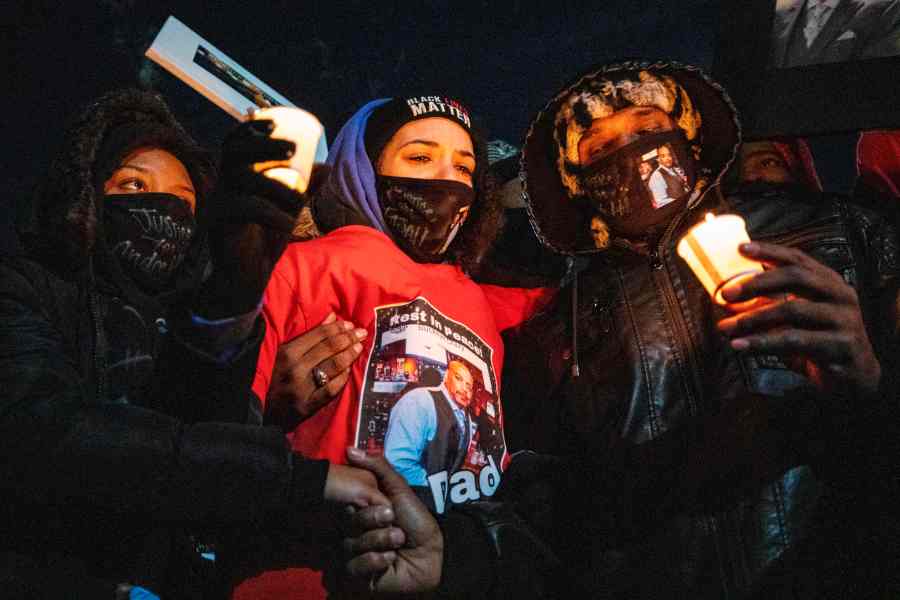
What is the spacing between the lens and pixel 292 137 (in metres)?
1.66

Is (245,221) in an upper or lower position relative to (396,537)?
upper

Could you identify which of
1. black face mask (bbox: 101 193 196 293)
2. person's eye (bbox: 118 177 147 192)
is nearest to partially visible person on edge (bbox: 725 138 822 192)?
black face mask (bbox: 101 193 196 293)

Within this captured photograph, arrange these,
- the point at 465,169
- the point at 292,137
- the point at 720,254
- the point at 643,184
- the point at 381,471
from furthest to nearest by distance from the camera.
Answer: the point at 465,169 < the point at 643,184 < the point at 381,471 < the point at 720,254 < the point at 292,137

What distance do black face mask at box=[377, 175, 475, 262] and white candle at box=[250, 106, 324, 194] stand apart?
112 cm

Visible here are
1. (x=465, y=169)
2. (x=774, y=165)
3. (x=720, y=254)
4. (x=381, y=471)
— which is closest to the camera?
(x=720, y=254)

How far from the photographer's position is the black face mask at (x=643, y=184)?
2.69 m

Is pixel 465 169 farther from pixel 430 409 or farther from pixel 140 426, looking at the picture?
pixel 140 426

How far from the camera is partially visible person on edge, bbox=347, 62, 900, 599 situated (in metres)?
1.78

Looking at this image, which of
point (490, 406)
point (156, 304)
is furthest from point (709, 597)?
point (156, 304)

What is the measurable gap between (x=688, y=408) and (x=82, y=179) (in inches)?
110

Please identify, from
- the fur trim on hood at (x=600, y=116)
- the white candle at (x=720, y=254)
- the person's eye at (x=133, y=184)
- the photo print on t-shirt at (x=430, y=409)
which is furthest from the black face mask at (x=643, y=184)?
the person's eye at (x=133, y=184)

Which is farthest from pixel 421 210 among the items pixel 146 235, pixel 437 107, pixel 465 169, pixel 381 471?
pixel 381 471

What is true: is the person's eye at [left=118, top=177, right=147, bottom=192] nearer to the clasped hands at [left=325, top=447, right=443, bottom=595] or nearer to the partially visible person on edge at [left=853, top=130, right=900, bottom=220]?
the clasped hands at [left=325, top=447, right=443, bottom=595]

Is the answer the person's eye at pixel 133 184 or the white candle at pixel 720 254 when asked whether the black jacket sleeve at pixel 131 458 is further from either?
the white candle at pixel 720 254
